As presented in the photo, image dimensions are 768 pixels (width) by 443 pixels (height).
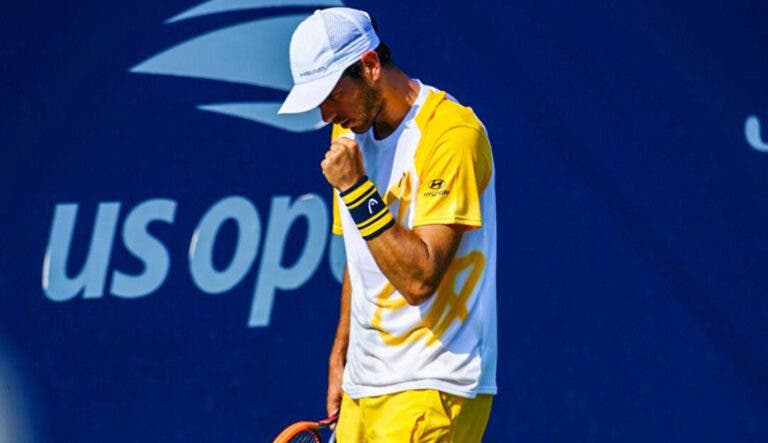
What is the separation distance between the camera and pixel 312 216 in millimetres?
5855

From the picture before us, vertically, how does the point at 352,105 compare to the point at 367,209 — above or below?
above

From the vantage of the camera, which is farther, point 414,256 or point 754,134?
point 754,134

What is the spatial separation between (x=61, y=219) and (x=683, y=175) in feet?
6.93

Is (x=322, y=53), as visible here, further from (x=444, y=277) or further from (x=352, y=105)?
(x=444, y=277)

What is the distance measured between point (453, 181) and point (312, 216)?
1954 mm

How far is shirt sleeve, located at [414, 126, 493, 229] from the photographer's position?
3926mm

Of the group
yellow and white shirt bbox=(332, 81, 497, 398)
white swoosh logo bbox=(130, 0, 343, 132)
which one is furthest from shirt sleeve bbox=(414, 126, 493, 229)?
white swoosh logo bbox=(130, 0, 343, 132)

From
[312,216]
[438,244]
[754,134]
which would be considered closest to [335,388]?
[438,244]

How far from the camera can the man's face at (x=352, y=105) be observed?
4004 mm

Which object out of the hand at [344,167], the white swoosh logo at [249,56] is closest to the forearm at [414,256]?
the hand at [344,167]

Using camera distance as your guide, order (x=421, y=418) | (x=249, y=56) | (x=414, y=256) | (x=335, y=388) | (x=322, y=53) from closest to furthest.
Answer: (x=414, y=256), (x=322, y=53), (x=421, y=418), (x=335, y=388), (x=249, y=56)

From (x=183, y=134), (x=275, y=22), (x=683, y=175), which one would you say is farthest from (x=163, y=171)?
(x=683, y=175)

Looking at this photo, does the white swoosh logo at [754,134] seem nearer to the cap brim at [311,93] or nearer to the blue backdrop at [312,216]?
the blue backdrop at [312,216]

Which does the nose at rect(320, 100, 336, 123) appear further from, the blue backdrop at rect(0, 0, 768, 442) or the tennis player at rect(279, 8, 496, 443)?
the blue backdrop at rect(0, 0, 768, 442)
